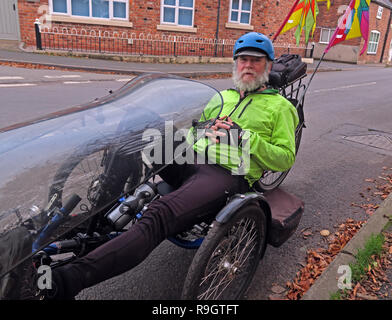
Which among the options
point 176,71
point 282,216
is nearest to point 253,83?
point 282,216

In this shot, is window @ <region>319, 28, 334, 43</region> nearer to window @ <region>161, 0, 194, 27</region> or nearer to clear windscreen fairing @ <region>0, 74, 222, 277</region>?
window @ <region>161, 0, 194, 27</region>

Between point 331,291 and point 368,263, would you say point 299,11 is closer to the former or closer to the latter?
point 368,263

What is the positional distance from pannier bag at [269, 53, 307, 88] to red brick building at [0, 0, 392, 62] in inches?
489

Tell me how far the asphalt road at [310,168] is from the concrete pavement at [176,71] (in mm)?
267

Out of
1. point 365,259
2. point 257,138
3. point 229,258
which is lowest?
point 365,259

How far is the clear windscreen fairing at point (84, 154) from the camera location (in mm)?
1396

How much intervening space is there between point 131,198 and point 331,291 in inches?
56.8

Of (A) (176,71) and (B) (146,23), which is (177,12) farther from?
(A) (176,71)

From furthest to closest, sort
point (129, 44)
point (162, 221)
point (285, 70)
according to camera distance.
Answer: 1. point (129, 44)
2. point (285, 70)
3. point (162, 221)

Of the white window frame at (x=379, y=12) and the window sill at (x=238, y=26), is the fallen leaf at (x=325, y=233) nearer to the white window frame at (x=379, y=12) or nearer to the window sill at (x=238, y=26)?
the window sill at (x=238, y=26)

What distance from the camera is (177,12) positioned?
1591cm

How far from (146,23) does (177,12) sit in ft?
5.50

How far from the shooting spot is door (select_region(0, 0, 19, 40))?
43.7 feet

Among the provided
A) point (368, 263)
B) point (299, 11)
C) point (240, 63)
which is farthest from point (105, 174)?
point (299, 11)
